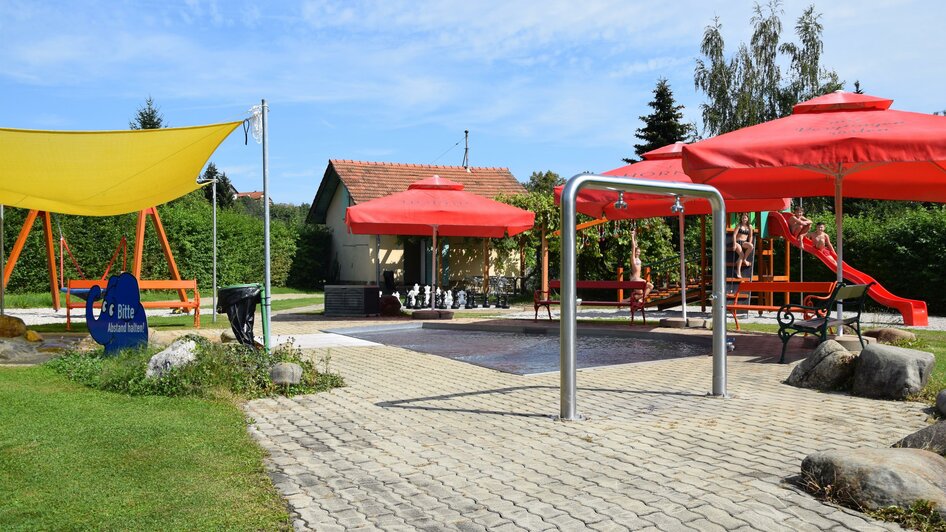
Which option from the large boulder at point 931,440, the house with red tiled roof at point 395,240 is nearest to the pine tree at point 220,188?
the house with red tiled roof at point 395,240

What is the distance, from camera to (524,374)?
26.2 ft

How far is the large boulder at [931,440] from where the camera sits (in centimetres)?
425

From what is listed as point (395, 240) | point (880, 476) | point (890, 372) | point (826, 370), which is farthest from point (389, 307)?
point (880, 476)

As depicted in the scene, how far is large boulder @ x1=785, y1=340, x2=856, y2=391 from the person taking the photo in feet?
22.6

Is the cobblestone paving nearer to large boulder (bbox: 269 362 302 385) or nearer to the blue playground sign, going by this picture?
large boulder (bbox: 269 362 302 385)

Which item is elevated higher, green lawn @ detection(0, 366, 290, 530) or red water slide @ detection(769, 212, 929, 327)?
red water slide @ detection(769, 212, 929, 327)

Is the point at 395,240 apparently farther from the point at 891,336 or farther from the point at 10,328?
the point at 891,336

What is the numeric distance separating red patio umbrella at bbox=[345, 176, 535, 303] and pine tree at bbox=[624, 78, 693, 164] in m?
23.8

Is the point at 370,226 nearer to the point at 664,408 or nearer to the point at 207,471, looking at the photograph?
the point at 664,408

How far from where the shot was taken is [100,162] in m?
9.26

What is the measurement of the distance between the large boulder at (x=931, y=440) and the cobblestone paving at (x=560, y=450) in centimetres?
45

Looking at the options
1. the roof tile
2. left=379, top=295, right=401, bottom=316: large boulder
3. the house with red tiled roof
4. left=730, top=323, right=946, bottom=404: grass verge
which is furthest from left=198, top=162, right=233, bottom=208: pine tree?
left=730, top=323, right=946, bottom=404: grass verge

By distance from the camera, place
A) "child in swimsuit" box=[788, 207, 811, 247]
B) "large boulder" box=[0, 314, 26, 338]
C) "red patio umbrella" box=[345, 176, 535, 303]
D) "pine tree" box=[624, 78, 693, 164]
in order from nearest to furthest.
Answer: "large boulder" box=[0, 314, 26, 338]
"red patio umbrella" box=[345, 176, 535, 303]
"child in swimsuit" box=[788, 207, 811, 247]
"pine tree" box=[624, 78, 693, 164]

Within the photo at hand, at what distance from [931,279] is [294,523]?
699 inches
